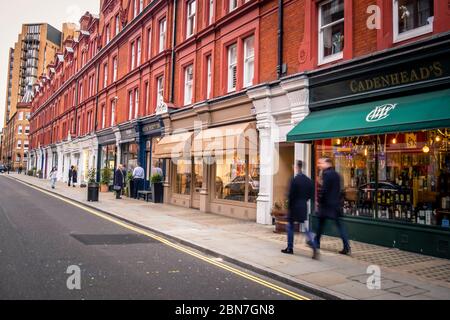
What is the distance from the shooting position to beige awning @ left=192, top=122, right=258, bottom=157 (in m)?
13.1

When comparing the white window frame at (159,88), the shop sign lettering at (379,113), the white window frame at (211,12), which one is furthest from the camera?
the white window frame at (159,88)

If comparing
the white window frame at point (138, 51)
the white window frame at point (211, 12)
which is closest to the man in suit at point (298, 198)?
the white window frame at point (211, 12)

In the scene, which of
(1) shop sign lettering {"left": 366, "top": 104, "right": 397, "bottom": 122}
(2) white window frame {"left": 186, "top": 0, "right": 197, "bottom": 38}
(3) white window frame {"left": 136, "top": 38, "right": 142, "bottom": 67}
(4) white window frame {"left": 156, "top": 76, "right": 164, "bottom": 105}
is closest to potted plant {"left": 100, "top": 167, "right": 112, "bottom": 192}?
(3) white window frame {"left": 136, "top": 38, "right": 142, "bottom": 67}

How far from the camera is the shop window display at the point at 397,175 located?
8.40m

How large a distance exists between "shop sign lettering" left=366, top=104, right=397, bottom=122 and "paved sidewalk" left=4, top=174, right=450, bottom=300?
2.99 meters

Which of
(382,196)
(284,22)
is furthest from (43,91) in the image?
(382,196)

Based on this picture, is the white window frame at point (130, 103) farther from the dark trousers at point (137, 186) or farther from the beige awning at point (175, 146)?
the beige awning at point (175, 146)

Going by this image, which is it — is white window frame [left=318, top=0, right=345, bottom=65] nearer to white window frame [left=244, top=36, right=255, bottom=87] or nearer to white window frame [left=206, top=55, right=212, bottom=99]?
white window frame [left=244, top=36, right=255, bottom=87]

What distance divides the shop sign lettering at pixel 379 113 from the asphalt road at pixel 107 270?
463 cm

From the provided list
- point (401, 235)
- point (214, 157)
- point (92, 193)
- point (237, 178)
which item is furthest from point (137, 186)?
point (401, 235)

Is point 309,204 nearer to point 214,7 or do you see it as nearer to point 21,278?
point 21,278

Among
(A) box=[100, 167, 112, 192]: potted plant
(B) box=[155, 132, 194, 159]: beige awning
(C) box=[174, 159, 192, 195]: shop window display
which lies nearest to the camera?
(B) box=[155, 132, 194, 159]: beige awning

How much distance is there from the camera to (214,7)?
1667 centimetres

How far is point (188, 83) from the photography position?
18734mm
